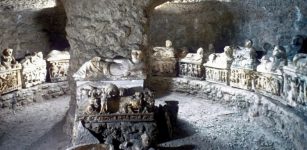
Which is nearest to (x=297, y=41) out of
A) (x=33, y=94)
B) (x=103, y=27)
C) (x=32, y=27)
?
(x=103, y=27)

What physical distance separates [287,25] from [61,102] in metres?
5.07

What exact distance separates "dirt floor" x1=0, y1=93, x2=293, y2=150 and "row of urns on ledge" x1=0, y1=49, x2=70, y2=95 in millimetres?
597

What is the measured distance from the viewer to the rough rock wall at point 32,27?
899cm

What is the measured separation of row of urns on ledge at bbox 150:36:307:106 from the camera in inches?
256

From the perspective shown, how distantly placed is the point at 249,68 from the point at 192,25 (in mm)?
3239

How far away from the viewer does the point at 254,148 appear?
6336mm

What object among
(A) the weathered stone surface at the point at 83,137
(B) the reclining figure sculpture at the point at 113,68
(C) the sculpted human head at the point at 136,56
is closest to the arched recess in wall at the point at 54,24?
(B) the reclining figure sculpture at the point at 113,68

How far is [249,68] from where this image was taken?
7.84 meters

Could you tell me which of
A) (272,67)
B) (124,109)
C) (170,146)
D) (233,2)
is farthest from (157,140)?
(233,2)

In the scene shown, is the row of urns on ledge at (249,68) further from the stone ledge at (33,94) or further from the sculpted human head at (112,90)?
the sculpted human head at (112,90)

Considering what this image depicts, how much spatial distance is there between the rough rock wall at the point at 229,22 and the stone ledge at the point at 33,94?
114 inches

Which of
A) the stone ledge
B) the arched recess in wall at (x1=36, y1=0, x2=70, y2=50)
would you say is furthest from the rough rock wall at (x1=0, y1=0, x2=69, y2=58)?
the stone ledge

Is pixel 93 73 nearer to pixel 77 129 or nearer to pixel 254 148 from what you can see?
pixel 77 129

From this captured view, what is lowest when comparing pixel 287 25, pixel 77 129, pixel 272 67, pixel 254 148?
pixel 254 148
